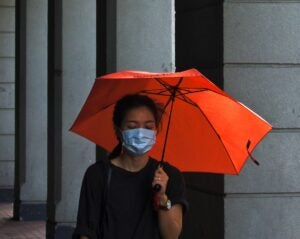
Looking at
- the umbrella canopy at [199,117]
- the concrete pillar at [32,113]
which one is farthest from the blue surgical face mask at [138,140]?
the concrete pillar at [32,113]

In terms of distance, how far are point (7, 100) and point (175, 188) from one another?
1455 centimetres

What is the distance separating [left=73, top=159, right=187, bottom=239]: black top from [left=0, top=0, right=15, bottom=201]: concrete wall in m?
14.3

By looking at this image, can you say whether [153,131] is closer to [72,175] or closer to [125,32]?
[125,32]

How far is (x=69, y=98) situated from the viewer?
11039mm

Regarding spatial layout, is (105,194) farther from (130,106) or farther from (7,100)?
(7,100)

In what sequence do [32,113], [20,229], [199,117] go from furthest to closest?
[32,113] → [20,229] → [199,117]

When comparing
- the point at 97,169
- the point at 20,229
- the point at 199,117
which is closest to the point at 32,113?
the point at 20,229

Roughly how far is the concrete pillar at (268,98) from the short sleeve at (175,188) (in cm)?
193

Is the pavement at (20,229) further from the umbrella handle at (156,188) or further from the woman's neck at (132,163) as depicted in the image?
the umbrella handle at (156,188)

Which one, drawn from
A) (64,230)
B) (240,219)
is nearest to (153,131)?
(240,219)

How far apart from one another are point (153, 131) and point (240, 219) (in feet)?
6.83

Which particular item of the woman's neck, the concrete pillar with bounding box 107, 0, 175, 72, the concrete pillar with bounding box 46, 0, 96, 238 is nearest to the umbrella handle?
the woman's neck

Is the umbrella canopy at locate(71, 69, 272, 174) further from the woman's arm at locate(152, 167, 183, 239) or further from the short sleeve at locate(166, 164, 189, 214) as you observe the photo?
the woman's arm at locate(152, 167, 183, 239)

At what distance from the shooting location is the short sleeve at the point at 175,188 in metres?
3.92
